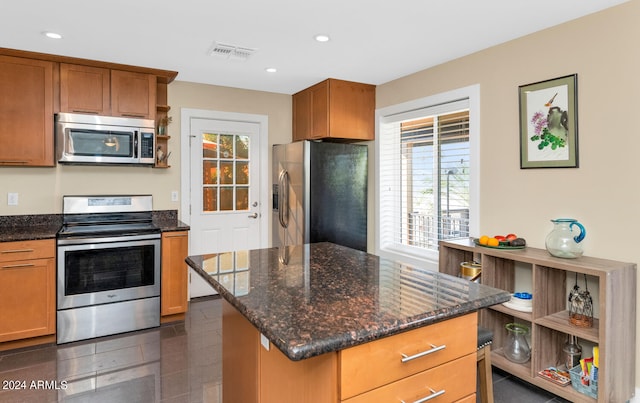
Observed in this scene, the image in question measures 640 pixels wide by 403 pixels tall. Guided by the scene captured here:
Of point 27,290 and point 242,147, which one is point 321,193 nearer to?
point 242,147

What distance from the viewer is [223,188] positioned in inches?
174

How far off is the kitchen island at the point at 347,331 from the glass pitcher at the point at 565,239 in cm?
114

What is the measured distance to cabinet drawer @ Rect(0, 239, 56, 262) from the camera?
116 inches

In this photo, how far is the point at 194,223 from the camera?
13.9ft

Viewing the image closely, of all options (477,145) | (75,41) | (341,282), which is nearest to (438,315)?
(341,282)

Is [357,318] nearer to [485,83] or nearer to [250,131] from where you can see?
[485,83]

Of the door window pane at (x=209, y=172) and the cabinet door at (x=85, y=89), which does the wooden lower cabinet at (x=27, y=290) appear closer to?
the cabinet door at (x=85, y=89)

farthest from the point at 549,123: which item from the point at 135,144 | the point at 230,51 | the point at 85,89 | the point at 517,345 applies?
the point at 85,89

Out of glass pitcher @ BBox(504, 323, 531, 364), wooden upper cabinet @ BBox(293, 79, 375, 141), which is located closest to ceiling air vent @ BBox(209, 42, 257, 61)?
wooden upper cabinet @ BBox(293, 79, 375, 141)

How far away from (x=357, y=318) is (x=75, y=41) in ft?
10.1

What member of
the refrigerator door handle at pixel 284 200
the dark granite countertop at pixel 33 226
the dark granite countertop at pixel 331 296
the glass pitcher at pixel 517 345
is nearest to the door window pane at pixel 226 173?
the refrigerator door handle at pixel 284 200

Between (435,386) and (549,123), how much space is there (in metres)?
2.11

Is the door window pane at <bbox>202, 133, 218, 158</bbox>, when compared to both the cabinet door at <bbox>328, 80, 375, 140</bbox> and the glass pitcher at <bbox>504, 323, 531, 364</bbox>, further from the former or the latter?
the glass pitcher at <bbox>504, 323, 531, 364</bbox>

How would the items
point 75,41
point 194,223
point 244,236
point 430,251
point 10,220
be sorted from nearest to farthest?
point 75,41 → point 10,220 → point 430,251 → point 194,223 → point 244,236
